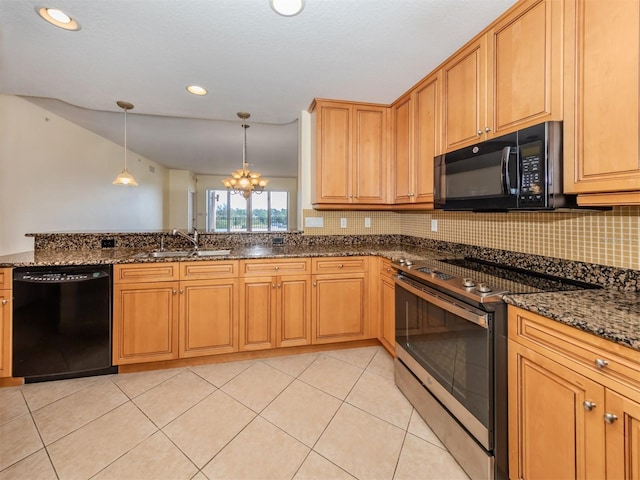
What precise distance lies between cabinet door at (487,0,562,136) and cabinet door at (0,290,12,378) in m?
3.30

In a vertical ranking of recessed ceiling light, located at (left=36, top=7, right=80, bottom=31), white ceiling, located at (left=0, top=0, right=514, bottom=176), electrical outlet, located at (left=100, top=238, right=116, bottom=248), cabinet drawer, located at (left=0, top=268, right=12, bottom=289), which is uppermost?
white ceiling, located at (left=0, top=0, right=514, bottom=176)

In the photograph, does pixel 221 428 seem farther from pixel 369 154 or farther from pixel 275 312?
pixel 369 154

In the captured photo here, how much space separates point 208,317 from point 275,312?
530mm

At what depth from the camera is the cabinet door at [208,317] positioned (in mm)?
2363

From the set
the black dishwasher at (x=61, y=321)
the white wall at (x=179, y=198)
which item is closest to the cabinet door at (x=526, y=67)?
Answer: the black dishwasher at (x=61, y=321)

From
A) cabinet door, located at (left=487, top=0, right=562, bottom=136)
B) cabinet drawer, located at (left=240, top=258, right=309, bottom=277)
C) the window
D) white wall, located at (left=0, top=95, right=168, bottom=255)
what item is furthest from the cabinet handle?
the window

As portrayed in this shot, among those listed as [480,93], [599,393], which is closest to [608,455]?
[599,393]

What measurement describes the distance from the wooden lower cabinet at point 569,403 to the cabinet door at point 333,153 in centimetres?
187

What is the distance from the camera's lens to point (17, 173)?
9.55 feet

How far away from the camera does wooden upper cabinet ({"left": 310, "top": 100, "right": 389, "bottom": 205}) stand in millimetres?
2803

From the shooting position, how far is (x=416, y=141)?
8.30ft

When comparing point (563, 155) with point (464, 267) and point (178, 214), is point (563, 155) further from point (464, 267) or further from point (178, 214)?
point (178, 214)

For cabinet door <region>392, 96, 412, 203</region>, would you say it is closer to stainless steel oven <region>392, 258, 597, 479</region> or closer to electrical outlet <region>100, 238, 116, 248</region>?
stainless steel oven <region>392, 258, 597, 479</region>

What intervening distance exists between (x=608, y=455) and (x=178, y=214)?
27.5 ft
